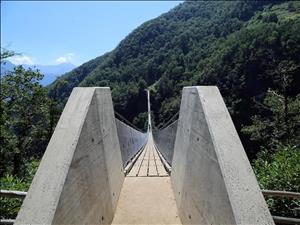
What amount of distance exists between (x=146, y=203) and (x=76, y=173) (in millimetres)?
2099

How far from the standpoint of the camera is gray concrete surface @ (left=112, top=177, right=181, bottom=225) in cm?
439

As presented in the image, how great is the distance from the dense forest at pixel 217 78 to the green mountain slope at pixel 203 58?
21 centimetres

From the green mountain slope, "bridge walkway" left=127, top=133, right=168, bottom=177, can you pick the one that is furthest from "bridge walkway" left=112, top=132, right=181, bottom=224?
the green mountain slope

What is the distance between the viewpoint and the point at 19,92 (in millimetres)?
23109

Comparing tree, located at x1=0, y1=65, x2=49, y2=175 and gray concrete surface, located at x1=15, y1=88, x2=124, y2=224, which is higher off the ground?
gray concrete surface, located at x1=15, y1=88, x2=124, y2=224

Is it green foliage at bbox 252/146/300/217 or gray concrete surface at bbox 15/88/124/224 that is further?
green foliage at bbox 252/146/300/217

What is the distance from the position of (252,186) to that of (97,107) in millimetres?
1835

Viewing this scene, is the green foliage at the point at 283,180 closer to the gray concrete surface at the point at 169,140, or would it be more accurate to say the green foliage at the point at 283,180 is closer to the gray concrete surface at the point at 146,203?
the gray concrete surface at the point at 146,203

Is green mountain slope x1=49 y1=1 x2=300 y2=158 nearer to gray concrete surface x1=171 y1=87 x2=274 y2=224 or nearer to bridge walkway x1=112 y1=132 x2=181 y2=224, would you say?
bridge walkway x1=112 y1=132 x2=181 y2=224

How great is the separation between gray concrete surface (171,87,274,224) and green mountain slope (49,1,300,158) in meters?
18.0

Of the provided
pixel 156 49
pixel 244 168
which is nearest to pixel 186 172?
pixel 244 168

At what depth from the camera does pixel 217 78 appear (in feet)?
230

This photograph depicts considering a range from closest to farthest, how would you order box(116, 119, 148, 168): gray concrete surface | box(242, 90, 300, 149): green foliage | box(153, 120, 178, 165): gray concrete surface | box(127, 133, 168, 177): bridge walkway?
box(116, 119, 148, 168): gray concrete surface
box(127, 133, 168, 177): bridge walkway
box(153, 120, 178, 165): gray concrete surface
box(242, 90, 300, 149): green foliage

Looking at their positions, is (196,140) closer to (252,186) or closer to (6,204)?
(252,186)
